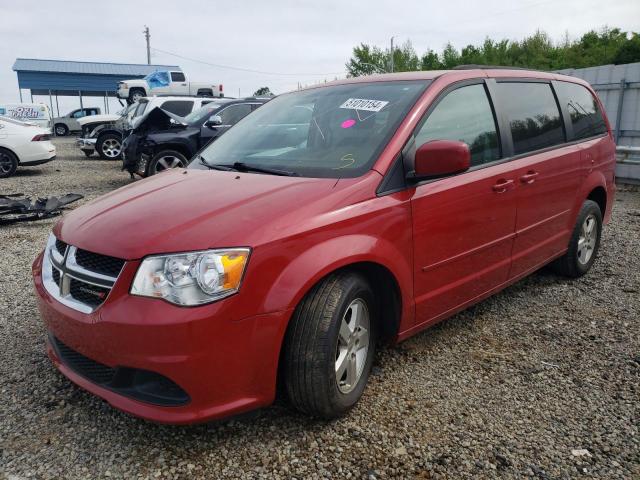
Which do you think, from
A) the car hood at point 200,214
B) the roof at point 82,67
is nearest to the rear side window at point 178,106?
the car hood at point 200,214

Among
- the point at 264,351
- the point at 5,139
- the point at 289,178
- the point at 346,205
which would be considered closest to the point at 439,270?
the point at 346,205

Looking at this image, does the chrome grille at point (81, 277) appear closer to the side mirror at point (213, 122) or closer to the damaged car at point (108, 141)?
the side mirror at point (213, 122)

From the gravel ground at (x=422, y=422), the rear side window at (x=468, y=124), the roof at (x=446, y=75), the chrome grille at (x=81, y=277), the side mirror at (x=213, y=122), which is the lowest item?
the gravel ground at (x=422, y=422)

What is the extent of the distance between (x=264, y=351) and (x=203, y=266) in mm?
426

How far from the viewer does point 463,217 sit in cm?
294

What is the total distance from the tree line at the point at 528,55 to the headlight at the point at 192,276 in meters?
27.5

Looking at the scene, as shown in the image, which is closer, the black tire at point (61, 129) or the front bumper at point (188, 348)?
the front bumper at point (188, 348)

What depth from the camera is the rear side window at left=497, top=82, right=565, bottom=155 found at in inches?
137

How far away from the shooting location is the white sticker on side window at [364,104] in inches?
116

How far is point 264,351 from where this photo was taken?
2123 millimetres

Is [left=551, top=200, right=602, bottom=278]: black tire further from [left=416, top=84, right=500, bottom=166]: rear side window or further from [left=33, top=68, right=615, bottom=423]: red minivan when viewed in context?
[left=416, top=84, right=500, bottom=166]: rear side window

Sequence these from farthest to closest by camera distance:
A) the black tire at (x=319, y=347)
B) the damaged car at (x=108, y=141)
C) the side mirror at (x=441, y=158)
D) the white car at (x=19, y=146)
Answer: the damaged car at (x=108, y=141) → the white car at (x=19, y=146) → the side mirror at (x=441, y=158) → the black tire at (x=319, y=347)

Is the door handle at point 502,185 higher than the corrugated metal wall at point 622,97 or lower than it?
lower

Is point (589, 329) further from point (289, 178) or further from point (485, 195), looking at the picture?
point (289, 178)
